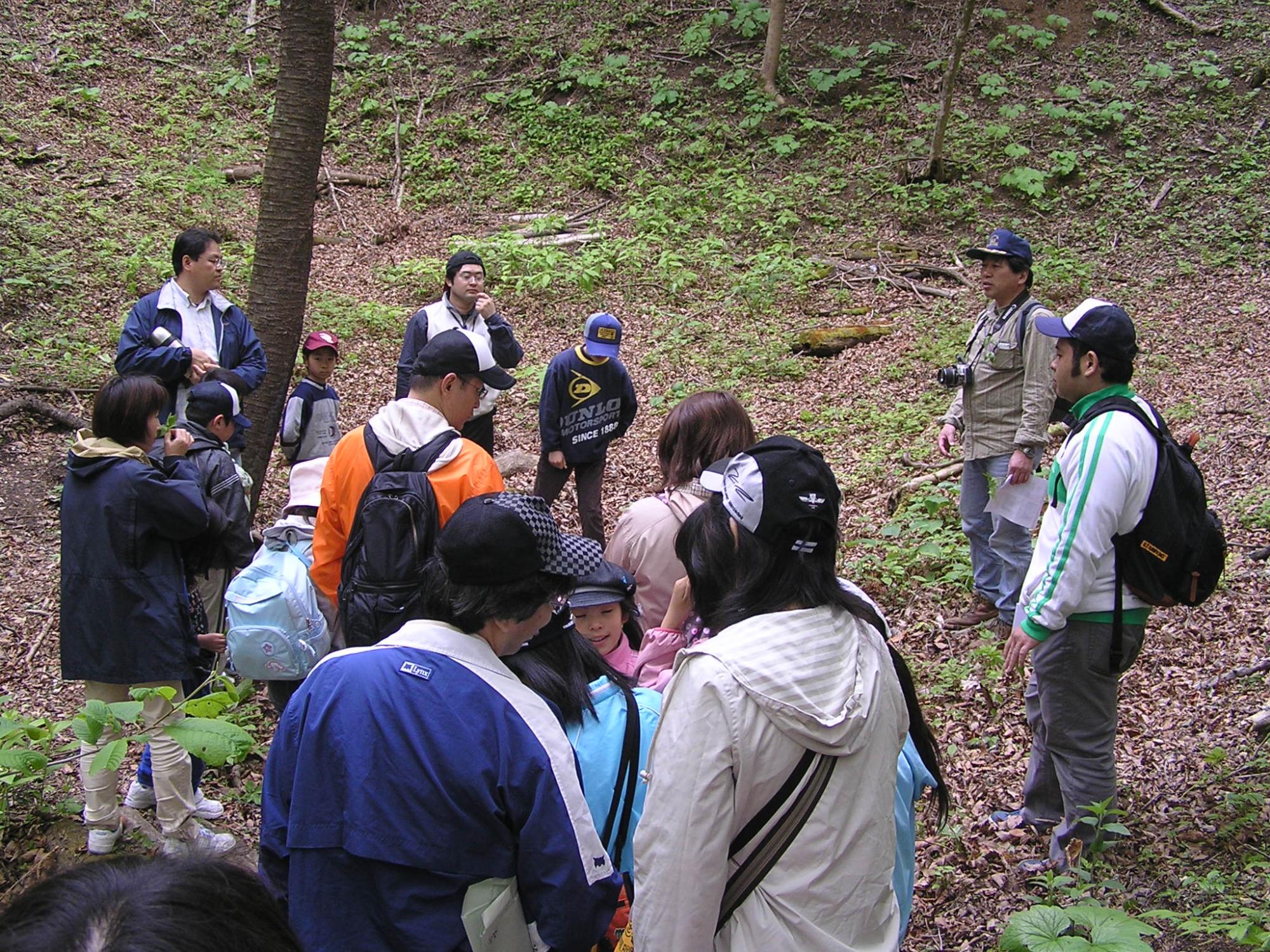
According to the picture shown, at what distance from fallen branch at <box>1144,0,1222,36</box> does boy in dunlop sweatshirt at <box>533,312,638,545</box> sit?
15.0m

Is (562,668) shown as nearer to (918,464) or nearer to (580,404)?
(580,404)

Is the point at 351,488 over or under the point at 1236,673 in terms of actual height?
over

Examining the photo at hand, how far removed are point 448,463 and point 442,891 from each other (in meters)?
2.02

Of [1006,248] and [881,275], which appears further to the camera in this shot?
[881,275]

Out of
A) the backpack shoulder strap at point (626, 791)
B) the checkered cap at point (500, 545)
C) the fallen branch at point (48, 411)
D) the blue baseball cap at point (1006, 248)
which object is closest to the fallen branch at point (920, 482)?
the blue baseball cap at point (1006, 248)

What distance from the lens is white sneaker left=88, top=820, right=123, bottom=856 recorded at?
411 centimetres

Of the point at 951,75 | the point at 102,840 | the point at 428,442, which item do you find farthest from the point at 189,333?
the point at 951,75

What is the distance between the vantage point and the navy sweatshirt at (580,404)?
656 centimetres

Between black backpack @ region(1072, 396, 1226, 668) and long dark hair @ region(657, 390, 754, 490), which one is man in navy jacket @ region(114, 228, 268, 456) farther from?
black backpack @ region(1072, 396, 1226, 668)

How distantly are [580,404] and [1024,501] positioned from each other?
2.93 m

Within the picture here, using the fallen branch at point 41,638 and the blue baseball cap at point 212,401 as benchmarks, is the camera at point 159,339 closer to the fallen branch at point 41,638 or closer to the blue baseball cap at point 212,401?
the blue baseball cap at point 212,401

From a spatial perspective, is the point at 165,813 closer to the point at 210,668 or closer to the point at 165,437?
the point at 210,668

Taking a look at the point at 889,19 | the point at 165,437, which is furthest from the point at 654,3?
the point at 165,437

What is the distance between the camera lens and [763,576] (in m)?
2.24
